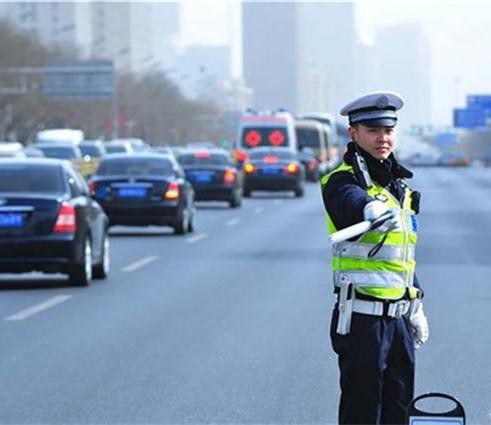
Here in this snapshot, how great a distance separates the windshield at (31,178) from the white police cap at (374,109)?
46.8 ft

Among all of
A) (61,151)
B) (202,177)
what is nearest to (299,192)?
(61,151)

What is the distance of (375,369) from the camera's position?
702 cm

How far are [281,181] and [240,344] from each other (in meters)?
44.9

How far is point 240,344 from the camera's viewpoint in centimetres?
1497

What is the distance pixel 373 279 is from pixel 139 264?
741 inches

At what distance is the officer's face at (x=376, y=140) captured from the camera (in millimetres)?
7180

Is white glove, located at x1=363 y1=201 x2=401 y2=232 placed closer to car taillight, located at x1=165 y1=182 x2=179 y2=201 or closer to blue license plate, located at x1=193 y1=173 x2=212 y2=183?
car taillight, located at x1=165 y1=182 x2=179 y2=201

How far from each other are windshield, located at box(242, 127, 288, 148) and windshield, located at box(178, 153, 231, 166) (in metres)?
22.9

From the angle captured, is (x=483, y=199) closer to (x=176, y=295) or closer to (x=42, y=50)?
(x=176, y=295)

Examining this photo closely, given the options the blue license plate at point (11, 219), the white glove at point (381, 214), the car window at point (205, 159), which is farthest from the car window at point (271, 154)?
the white glove at point (381, 214)

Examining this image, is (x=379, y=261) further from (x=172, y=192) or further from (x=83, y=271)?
(x=172, y=192)

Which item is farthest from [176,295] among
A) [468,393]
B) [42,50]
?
[42,50]

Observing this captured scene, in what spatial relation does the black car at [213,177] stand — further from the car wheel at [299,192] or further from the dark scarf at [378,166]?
the dark scarf at [378,166]

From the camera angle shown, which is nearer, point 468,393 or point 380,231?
point 380,231
